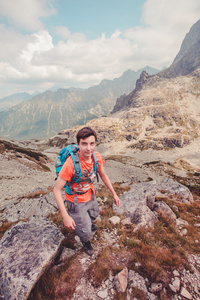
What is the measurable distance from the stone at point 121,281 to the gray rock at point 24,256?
7.00 feet

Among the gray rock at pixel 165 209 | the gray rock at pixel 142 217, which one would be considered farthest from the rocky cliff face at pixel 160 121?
the gray rock at pixel 142 217

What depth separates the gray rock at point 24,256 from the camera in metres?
3.34

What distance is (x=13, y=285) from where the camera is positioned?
3.34 m

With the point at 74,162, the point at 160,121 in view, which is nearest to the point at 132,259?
the point at 74,162

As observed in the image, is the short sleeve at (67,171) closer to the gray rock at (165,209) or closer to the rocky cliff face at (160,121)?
the gray rock at (165,209)

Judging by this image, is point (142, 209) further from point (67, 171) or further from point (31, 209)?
point (31, 209)

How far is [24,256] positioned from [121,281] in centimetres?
309

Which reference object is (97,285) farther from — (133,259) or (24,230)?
(24,230)

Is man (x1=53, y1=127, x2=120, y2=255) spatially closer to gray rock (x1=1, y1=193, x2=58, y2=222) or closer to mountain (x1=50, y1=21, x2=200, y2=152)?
gray rock (x1=1, y1=193, x2=58, y2=222)

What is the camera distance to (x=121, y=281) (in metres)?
4.10

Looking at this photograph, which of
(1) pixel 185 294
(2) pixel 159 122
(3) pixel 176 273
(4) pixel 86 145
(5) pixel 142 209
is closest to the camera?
(1) pixel 185 294

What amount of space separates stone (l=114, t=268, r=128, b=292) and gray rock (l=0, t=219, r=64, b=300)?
2134 mm

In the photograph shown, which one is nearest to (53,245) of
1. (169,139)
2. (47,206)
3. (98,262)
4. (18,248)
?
(18,248)

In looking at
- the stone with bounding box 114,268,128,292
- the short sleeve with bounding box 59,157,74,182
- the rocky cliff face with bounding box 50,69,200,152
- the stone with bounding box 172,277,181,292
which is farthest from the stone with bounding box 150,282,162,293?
the rocky cliff face with bounding box 50,69,200,152
